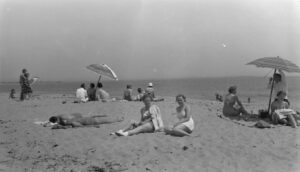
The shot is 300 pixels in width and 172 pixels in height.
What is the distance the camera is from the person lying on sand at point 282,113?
9.45m

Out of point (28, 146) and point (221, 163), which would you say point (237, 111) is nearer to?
point (221, 163)

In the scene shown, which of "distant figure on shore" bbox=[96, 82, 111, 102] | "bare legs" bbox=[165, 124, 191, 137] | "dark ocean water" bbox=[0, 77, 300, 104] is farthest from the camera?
"dark ocean water" bbox=[0, 77, 300, 104]

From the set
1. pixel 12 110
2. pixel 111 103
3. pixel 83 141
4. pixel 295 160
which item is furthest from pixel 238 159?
pixel 12 110

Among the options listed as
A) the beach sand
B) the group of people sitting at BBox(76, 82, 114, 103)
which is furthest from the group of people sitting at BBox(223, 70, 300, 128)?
the group of people sitting at BBox(76, 82, 114, 103)

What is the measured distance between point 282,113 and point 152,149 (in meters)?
4.36

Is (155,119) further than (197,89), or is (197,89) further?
(197,89)

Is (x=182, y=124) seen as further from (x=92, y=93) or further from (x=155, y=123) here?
(x=92, y=93)

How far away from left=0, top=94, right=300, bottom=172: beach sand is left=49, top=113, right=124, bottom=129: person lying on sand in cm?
29

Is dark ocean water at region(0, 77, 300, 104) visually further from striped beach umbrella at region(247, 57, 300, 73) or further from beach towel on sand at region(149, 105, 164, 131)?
beach towel on sand at region(149, 105, 164, 131)

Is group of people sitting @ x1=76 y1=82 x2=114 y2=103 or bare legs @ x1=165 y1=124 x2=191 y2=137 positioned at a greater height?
group of people sitting @ x1=76 y1=82 x2=114 y2=103

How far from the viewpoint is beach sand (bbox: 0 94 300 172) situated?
6332mm

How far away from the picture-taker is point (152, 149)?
709 centimetres

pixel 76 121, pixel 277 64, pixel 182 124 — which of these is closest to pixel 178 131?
pixel 182 124

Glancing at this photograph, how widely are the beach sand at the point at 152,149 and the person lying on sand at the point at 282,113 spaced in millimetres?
502
